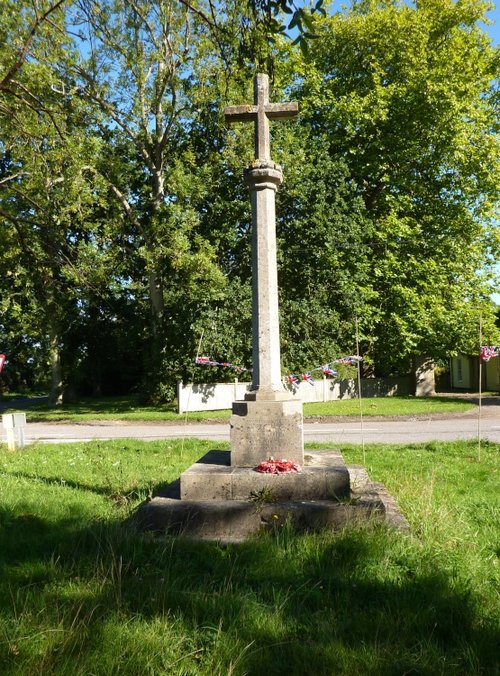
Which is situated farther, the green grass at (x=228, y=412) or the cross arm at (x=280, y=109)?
the green grass at (x=228, y=412)

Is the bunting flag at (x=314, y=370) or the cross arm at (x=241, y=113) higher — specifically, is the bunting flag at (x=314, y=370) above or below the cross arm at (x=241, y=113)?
below

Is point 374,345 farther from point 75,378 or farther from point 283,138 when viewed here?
point 75,378

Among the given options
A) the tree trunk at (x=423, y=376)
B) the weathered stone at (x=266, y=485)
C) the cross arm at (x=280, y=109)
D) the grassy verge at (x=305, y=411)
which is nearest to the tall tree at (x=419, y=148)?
the tree trunk at (x=423, y=376)

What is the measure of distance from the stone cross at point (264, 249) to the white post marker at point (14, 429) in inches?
262

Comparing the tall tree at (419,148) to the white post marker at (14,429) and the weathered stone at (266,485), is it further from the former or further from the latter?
the weathered stone at (266,485)

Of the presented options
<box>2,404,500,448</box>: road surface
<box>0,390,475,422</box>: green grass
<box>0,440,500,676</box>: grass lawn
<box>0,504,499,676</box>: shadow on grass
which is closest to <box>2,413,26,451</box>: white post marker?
<box>2,404,500,448</box>: road surface

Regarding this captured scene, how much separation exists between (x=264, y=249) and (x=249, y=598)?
375 centimetres

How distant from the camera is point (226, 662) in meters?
2.83

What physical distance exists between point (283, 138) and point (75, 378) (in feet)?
58.1

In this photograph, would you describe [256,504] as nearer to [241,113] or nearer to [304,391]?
[241,113]

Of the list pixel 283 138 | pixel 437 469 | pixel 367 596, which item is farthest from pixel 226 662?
pixel 283 138

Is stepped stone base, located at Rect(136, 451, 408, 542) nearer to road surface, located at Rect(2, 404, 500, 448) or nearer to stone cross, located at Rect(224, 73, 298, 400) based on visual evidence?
stone cross, located at Rect(224, 73, 298, 400)

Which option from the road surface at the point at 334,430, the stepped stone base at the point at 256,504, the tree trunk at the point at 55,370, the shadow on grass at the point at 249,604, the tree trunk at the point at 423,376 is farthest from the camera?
the tree trunk at the point at 423,376

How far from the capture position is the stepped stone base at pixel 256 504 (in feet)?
15.5
